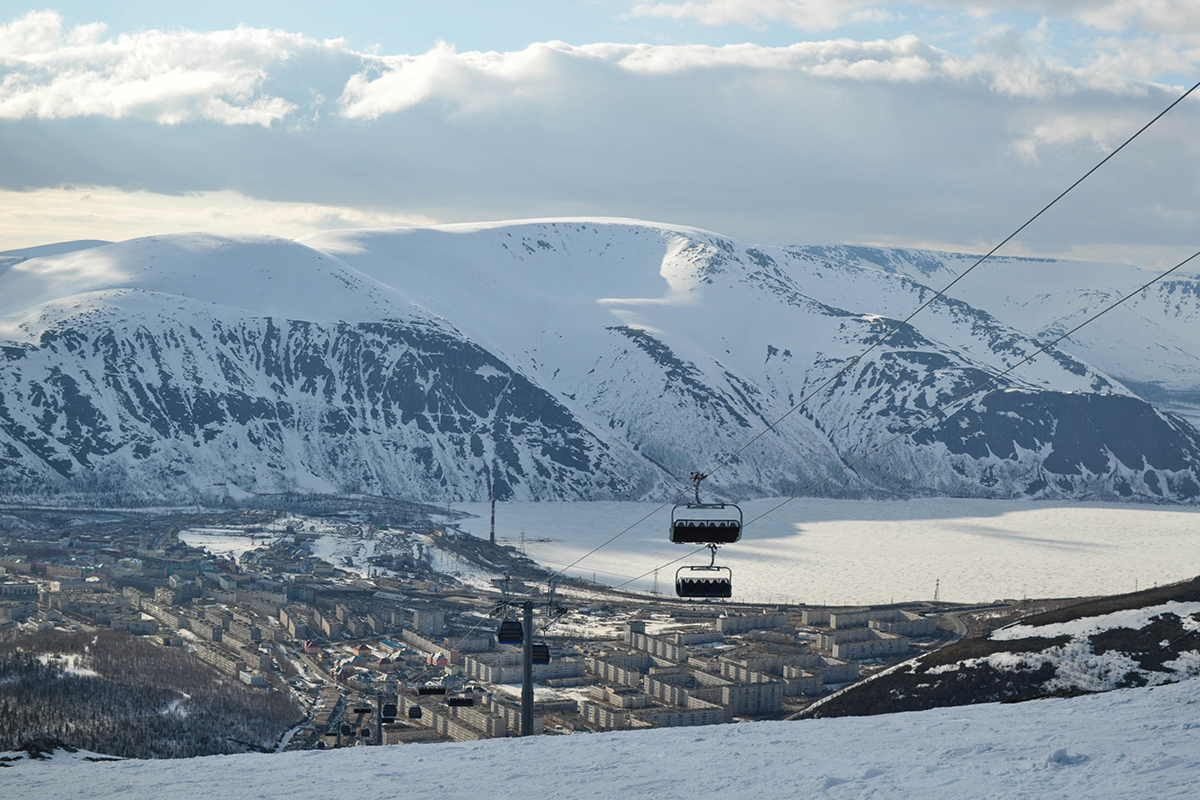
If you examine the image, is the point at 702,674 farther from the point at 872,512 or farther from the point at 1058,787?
the point at 872,512

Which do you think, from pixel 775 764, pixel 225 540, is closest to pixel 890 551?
pixel 225 540

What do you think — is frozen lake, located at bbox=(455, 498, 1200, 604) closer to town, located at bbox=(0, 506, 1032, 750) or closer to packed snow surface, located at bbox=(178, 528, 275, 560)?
town, located at bbox=(0, 506, 1032, 750)

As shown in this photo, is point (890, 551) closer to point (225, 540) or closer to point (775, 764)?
point (225, 540)

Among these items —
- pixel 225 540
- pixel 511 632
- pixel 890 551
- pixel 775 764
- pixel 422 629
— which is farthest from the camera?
pixel 890 551

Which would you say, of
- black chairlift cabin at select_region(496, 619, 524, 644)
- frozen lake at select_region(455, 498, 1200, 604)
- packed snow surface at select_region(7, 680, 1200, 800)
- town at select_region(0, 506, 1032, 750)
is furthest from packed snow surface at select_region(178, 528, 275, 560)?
packed snow surface at select_region(7, 680, 1200, 800)

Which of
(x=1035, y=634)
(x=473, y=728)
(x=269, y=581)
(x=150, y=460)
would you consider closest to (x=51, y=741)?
(x=473, y=728)

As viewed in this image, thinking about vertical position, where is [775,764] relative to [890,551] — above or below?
above
